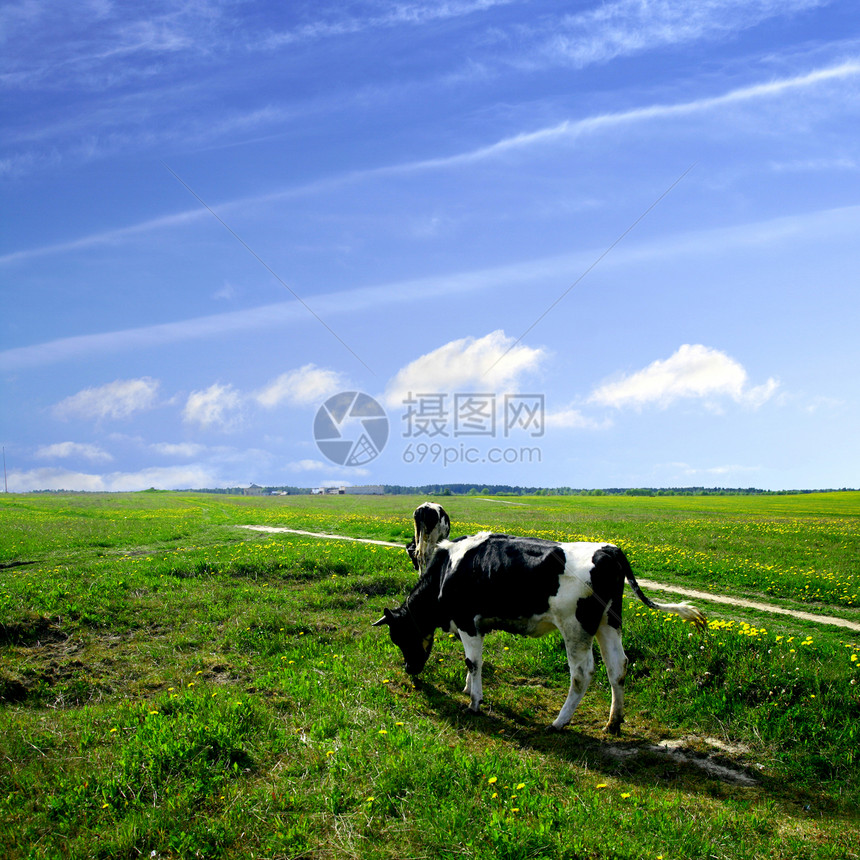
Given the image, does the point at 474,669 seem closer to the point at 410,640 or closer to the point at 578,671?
the point at 410,640

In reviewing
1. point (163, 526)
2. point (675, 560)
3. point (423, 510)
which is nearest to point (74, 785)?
point (423, 510)

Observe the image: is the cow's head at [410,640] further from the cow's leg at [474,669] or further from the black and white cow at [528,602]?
the cow's leg at [474,669]

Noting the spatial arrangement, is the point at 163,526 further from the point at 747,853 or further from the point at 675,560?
the point at 747,853

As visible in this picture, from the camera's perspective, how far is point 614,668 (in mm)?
8797

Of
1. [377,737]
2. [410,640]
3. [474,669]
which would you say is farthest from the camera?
[410,640]

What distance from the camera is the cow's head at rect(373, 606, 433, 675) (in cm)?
1065

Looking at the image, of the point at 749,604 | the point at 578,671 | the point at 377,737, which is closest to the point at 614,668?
the point at 578,671

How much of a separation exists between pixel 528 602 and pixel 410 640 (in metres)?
2.69

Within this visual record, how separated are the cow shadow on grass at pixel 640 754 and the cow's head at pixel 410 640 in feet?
3.07

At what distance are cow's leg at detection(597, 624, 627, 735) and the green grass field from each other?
28cm

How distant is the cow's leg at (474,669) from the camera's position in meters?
9.39

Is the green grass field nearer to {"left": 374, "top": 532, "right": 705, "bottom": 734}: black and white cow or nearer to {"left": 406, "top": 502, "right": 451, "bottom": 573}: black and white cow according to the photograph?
{"left": 374, "top": 532, "right": 705, "bottom": 734}: black and white cow

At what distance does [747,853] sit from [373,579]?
11.6 metres

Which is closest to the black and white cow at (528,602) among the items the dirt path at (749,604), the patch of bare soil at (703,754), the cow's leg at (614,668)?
the cow's leg at (614,668)
